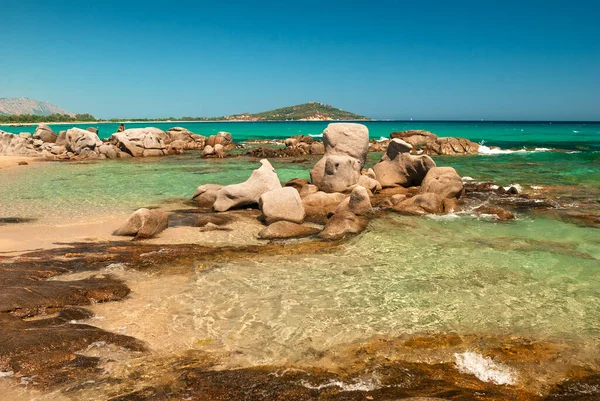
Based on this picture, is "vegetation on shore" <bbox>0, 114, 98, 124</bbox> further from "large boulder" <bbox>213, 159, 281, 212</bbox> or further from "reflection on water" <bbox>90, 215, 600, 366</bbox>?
"reflection on water" <bbox>90, 215, 600, 366</bbox>

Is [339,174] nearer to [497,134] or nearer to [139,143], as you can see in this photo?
[139,143]

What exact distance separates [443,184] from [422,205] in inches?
96.4

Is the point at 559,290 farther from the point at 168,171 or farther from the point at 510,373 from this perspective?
the point at 168,171

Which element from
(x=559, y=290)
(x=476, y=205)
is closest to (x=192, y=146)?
(x=476, y=205)

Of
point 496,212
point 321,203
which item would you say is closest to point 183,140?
point 321,203

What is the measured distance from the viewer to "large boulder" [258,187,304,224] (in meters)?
15.3

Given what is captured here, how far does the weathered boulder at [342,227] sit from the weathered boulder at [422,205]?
3119 mm

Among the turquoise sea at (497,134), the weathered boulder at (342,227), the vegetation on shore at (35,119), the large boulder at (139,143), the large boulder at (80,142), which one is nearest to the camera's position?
the weathered boulder at (342,227)

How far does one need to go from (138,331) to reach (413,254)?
24.4ft

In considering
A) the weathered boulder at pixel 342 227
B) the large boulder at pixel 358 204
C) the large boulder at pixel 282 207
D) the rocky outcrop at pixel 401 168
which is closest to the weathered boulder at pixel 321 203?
the large boulder at pixel 358 204

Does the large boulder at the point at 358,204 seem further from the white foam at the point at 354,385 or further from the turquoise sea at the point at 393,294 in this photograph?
the white foam at the point at 354,385

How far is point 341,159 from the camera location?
811 inches

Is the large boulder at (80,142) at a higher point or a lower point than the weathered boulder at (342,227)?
higher

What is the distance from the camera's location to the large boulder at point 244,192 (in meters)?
17.6
